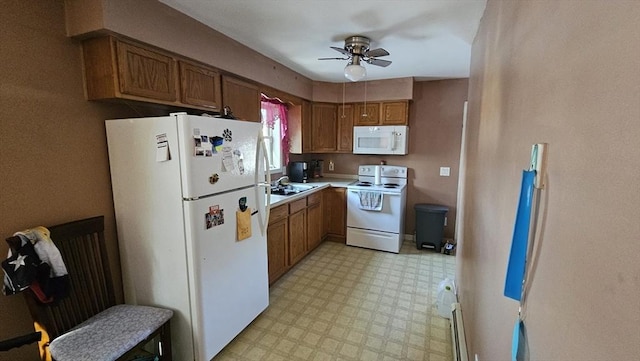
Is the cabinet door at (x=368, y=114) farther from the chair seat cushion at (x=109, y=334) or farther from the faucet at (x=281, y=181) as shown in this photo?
the chair seat cushion at (x=109, y=334)

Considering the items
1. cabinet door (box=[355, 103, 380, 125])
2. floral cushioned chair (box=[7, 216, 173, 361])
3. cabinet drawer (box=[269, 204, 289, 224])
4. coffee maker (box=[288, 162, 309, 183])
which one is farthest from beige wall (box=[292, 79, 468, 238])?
floral cushioned chair (box=[7, 216, 173, 361])

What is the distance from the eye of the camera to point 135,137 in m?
1.78

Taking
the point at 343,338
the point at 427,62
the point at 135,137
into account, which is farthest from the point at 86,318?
the point at 427,62

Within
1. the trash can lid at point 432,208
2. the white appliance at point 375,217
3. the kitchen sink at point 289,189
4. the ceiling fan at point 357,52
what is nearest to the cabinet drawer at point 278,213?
the kitchen sink at point 289,189

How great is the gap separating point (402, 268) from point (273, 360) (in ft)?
6.49

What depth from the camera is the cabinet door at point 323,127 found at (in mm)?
4340

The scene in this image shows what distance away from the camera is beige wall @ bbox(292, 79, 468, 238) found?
397cm

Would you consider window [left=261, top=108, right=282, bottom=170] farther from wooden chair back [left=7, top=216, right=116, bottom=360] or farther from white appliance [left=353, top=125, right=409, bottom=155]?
wooden chair back [left=7, top=216, right=116, bottom=360]

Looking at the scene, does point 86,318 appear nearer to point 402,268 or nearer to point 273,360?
point 273,360

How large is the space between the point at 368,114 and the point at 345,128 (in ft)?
1.36

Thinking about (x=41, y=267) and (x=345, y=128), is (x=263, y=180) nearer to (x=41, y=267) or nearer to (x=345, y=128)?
(x=41, y=267)

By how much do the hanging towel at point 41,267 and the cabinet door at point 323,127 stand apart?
3.30 metres

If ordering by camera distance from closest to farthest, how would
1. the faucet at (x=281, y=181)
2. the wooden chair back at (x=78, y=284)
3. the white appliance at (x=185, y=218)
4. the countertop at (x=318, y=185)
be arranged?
the wooden chair back at (x=78, y=284) → the white appliance at (x=185, y=218) → the countertop at (x=318, y=185) → the faucet at (x=281, y=181)

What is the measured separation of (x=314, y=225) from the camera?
3822mm
